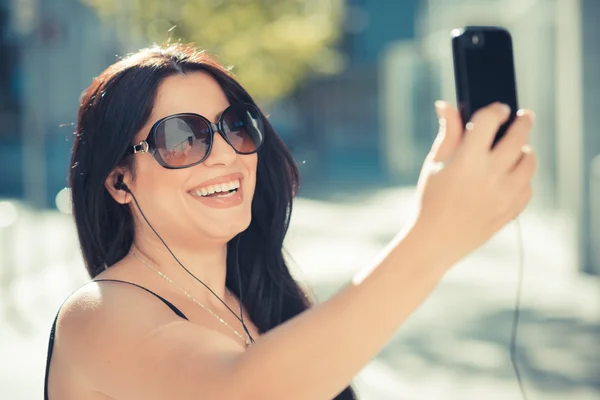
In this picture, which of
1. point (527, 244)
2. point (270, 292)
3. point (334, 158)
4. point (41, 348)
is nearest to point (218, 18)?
point (527, 244)

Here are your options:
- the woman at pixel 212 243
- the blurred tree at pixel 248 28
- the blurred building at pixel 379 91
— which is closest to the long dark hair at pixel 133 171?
the woman at pixel 212 243

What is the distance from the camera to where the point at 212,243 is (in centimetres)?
184

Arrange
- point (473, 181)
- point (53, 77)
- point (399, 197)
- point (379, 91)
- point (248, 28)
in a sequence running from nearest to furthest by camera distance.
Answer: point (473, 181), point (399, 197), point (248, 28), point (53, 77), point (379, 91)

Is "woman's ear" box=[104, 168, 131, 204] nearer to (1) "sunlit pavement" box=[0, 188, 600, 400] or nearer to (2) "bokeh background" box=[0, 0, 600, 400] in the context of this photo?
(2) "bokeh background" box=[0, 0, 600, 400]

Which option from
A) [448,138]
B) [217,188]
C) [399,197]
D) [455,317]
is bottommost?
[399,197]

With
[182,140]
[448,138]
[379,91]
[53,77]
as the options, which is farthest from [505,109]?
[379,91]

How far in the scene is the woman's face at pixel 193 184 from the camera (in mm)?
1758

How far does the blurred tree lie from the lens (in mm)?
18781

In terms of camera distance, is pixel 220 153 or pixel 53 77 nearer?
pixel 220 153

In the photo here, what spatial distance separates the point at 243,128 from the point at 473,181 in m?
0.89

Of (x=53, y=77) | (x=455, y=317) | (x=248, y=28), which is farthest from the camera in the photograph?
(x=53, y=77)

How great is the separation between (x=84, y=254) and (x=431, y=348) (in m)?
4.49

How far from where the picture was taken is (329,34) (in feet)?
78.7

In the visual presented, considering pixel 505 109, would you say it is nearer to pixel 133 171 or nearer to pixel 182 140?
pixel 182 140
